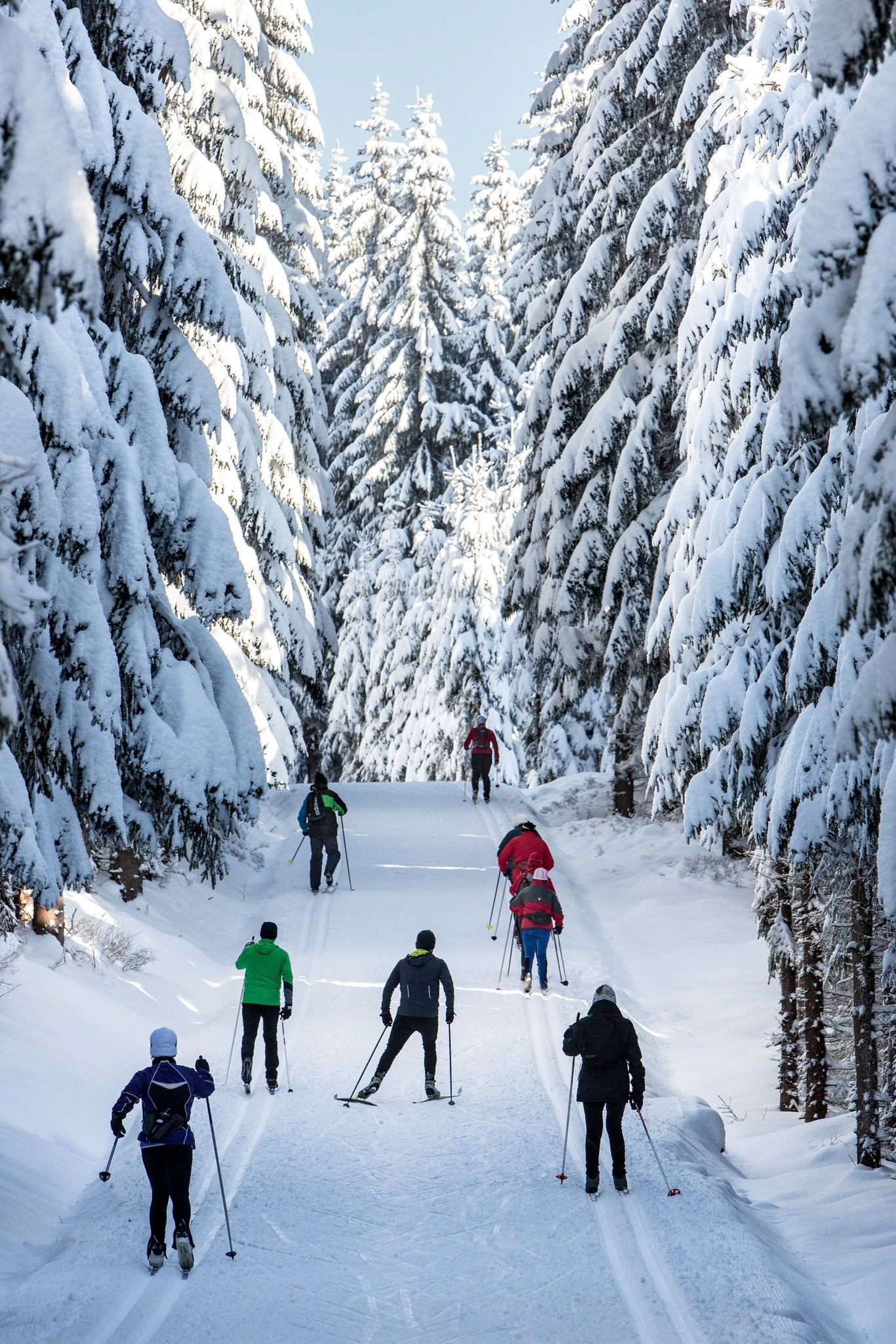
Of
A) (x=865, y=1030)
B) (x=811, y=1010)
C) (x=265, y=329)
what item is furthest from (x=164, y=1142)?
(x=265, y=329)

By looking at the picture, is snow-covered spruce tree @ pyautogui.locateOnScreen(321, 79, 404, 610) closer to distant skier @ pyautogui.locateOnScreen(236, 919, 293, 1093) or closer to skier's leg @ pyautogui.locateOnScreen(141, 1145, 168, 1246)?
distant skier @ pyautogui.locateOnScreen(236, 919, 293, 1093)

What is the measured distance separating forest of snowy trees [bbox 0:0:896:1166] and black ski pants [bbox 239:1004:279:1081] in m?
1.70

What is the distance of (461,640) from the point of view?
1241 inches

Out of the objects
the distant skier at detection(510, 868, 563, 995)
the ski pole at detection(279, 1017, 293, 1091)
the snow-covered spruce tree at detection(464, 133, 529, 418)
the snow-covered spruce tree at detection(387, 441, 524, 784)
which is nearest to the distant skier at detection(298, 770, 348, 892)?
the distant skier at detection(510, 868, 563, 995)

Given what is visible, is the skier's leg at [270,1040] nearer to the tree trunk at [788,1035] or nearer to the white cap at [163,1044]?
the white cap at [163,1044]

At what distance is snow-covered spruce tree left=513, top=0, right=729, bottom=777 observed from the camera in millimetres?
17328

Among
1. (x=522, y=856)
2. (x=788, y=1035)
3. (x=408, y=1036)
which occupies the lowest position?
(x=788, y=1035)

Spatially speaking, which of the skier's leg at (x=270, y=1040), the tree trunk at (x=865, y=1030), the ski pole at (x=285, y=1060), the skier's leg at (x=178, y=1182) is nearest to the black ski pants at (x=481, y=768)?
the ski pole at (x=285, y=1060)

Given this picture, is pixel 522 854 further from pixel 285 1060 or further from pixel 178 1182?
pixel 178 1182

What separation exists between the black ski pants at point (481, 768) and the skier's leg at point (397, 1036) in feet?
43.2

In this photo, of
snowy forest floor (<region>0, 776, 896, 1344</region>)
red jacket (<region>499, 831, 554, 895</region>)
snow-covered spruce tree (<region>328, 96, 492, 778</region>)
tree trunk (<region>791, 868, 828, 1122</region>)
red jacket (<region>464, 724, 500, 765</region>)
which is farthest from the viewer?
snow-covered spruce tree (<region>328, 96, 492, 778</region>)

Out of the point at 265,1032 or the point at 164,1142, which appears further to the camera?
the point at 265,1032

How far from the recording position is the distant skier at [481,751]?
2306 cm

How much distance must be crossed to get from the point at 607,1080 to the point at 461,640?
2378 cm
